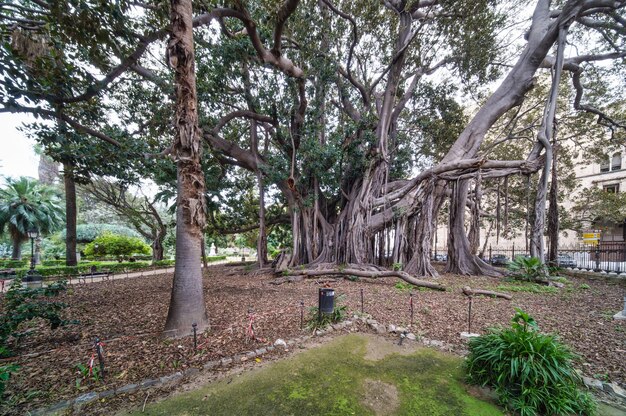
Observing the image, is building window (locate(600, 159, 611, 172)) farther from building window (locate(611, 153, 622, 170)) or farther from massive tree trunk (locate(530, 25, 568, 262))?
massive tree trunk (locate(530, 25, 568, 262))

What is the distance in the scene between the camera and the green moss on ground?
6.86 feet

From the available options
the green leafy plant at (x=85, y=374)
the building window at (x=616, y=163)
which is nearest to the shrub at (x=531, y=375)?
the green leafy plant at (x=85, y=374)

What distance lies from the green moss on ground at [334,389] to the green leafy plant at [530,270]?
21.0 feet

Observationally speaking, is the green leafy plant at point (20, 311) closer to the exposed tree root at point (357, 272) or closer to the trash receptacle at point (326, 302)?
the trash receptacle at point (326, 302)

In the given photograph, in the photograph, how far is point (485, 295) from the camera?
5.53 metres

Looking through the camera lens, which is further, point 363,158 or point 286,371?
point 363,158

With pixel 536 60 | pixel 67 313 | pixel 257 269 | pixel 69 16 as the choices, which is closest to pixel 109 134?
pixel 69 16

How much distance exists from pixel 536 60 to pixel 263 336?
11.3 metres

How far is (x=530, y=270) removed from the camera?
23.9 ft

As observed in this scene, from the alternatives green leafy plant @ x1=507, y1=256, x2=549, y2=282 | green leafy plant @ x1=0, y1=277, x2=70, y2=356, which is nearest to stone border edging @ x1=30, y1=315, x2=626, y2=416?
green leafy plant @ x1=0, y1=277, x2=70, y2=356

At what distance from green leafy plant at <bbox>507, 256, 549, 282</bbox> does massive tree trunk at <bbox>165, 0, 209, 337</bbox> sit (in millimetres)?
8889

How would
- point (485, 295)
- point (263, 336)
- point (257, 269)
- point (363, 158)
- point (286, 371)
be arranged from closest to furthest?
point (286, 371) → point (263, 336) → point (485, 295) → point (363, 158) → point (257, 269)

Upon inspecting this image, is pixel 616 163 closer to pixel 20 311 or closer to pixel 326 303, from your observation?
pixel 326 303

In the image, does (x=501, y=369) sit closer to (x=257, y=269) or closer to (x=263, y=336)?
(x=263, y=336)
